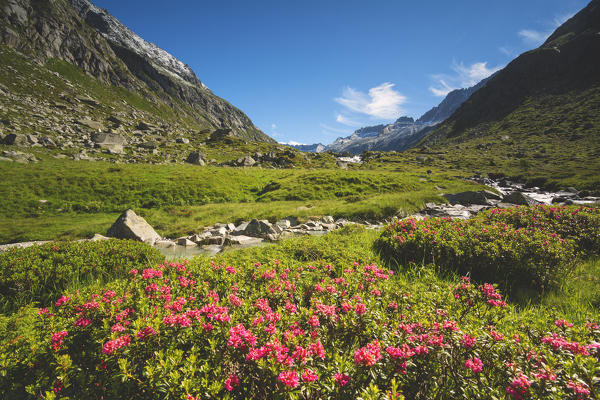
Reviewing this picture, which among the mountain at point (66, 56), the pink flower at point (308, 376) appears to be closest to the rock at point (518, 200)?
the pink flower at point (308, 376)

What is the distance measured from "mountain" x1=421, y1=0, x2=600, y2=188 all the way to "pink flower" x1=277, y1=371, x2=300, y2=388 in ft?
339

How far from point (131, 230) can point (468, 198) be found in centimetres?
3413

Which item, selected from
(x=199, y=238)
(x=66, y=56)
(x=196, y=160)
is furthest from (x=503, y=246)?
(x=66, y=56)

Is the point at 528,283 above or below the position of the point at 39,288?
below

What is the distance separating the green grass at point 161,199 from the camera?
18062 millimetres

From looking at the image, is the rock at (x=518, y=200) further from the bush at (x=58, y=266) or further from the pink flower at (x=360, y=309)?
the bush at (x=58, y=266)

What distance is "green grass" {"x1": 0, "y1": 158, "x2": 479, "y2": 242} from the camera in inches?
711

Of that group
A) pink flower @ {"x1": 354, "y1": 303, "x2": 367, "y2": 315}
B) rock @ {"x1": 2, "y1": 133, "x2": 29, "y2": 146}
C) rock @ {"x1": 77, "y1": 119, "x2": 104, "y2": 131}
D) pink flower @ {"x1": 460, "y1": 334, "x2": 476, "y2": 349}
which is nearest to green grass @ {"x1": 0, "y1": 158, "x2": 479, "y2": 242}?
rock @ {"x1": 2, "y1": 133, "x2": 29, "y2": 146}

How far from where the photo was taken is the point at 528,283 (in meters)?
7.69

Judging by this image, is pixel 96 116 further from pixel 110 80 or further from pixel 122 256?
pixel 122 256

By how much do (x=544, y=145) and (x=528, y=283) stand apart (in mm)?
154810

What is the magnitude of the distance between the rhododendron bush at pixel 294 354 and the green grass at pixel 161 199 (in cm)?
1404

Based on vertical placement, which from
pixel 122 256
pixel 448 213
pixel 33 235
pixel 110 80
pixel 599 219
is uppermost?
pixel 110 80

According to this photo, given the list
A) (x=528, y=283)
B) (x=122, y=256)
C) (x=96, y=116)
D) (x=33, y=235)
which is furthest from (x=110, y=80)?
(x=528, y=283)
